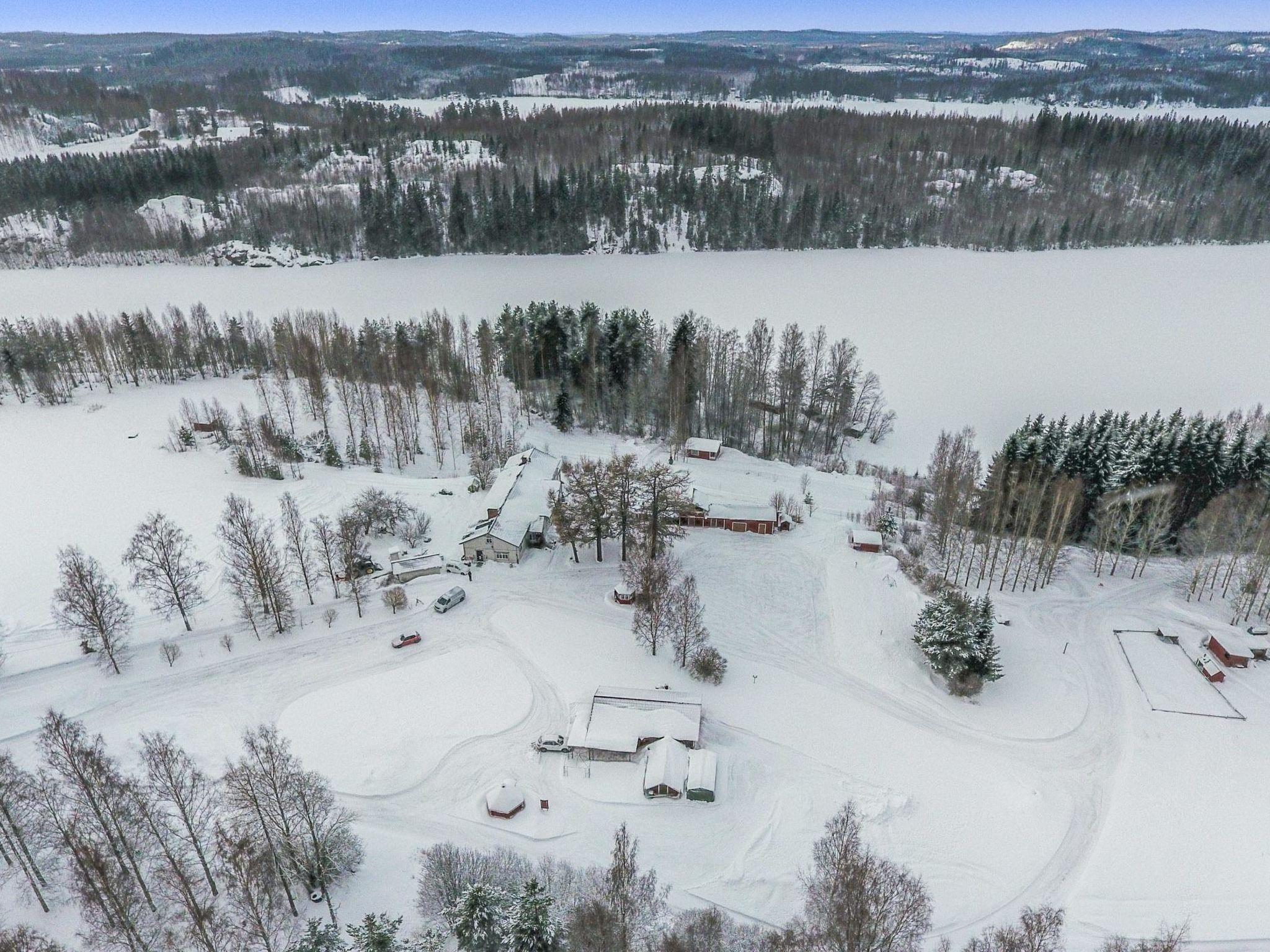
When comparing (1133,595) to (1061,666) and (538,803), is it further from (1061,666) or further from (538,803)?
(538,803)

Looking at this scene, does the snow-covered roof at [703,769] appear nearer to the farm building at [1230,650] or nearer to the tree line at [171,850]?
the tree line at [171,850]

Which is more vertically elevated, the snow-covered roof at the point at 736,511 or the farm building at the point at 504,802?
Result: the farm building at the point at 504,802

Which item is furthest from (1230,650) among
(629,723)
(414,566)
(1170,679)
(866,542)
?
(414,566)

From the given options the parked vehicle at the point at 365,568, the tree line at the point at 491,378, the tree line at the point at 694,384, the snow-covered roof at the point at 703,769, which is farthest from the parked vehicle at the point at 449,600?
the tree line at the point at 694,384

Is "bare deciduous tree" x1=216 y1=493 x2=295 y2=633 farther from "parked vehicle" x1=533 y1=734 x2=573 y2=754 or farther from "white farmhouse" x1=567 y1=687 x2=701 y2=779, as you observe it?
"white farmhouse" x1=567 y1=687 x2=701 y2=779

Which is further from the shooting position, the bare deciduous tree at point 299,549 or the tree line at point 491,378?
the tree line at point 491,378

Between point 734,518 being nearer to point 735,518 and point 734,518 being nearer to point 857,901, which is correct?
point 735,518
